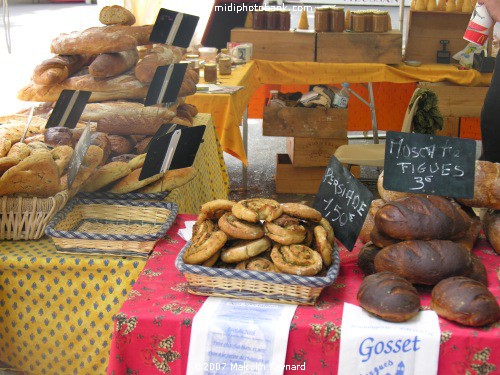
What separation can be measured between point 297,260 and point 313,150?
3592 mm

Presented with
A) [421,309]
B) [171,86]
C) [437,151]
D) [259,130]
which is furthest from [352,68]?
[421,309]

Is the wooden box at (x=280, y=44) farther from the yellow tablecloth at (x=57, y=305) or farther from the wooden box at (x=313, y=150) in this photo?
the yellow tablecloth at (x=57, y=305)

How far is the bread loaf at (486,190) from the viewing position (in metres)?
1.83

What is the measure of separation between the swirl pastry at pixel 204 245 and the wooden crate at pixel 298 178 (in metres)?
3.55

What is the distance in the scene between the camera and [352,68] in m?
5.27

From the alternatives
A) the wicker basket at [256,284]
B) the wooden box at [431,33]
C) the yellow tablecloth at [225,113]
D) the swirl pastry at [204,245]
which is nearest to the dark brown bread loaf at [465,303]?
the wicker basket at [256,284]

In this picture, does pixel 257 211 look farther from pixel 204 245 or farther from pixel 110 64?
pixel 110 64

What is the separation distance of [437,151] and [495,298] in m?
0.43

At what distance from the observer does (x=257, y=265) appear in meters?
1.61

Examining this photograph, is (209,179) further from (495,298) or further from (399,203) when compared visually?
(495,298)

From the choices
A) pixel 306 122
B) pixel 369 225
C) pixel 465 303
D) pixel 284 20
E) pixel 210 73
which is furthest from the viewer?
pixel 284 20

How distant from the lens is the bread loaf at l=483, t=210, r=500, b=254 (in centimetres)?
186

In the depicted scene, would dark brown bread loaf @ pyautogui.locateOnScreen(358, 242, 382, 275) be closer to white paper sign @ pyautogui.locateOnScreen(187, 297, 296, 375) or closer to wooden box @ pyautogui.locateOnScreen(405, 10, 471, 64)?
white paper sign @ pyautogui.locateOnScreen(187, 297, 296, 375)

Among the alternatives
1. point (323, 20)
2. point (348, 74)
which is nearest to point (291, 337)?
point (348, 74)
